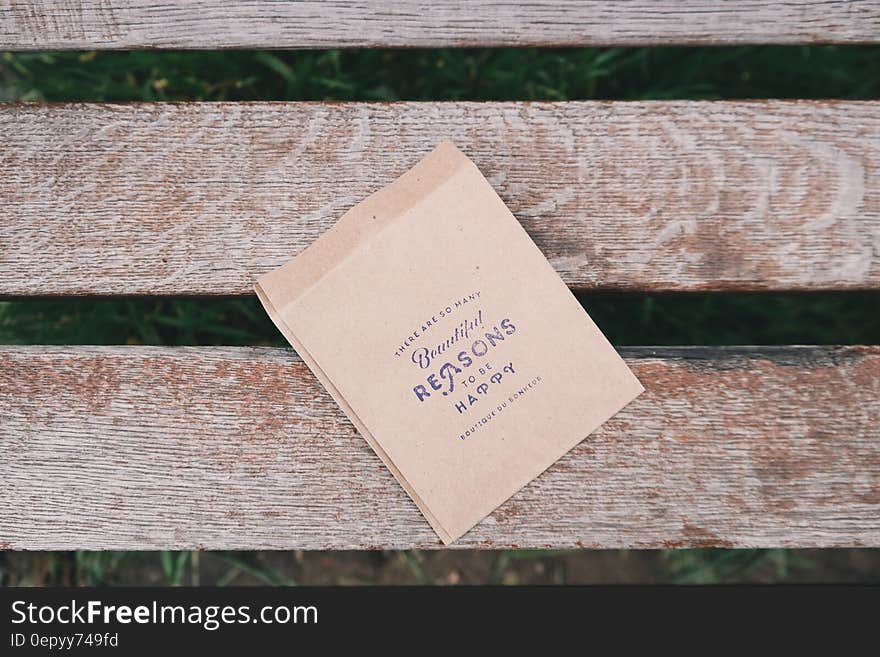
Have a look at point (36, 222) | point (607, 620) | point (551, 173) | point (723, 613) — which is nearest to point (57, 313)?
point (36, 222)

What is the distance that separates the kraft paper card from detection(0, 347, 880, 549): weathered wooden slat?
0.02 meters

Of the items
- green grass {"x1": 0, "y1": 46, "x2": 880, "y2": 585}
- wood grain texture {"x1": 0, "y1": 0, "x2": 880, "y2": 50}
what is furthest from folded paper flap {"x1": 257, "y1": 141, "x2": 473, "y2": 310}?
green grass {"x1": 0, "y1": 46, "x2": 880, "y2": 585}

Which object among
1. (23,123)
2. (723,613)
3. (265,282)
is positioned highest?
(23,123)

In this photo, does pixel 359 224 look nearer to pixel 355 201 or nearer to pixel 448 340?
pixel 355 201

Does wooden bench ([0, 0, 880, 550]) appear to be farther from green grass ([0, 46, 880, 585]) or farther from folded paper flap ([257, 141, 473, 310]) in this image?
green grass ([0, 46, 880, 585])

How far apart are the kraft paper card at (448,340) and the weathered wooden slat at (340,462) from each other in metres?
0.02

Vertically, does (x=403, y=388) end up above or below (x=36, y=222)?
below

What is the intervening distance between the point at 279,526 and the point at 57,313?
0.47m

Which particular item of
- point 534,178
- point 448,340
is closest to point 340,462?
point 448,340

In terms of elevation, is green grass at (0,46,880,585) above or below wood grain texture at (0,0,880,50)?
below

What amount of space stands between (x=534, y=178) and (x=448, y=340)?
18cm

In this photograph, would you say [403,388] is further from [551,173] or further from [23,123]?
[23,123]

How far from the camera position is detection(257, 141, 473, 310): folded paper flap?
653 millimetres

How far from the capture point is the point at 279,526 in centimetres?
66
